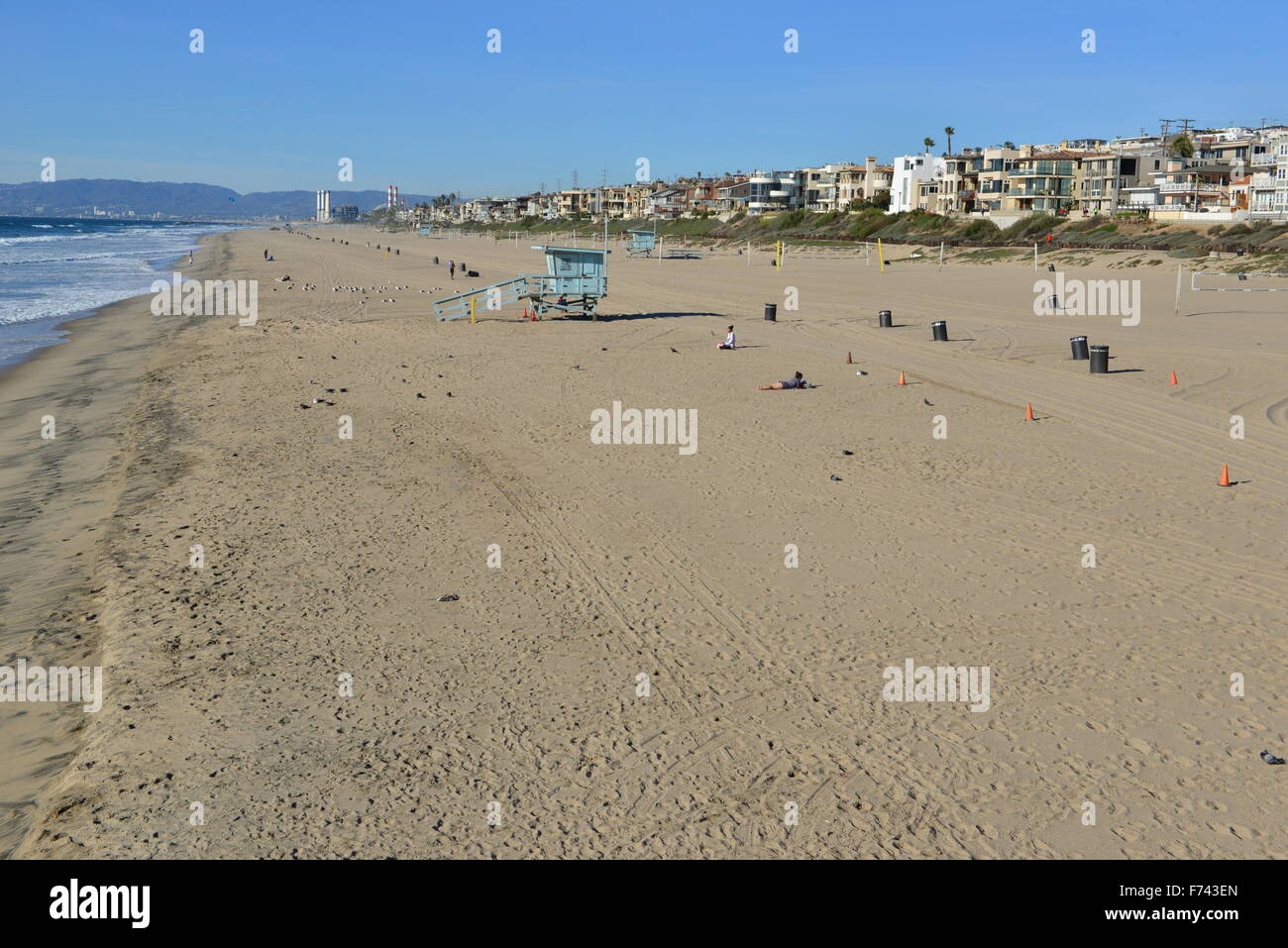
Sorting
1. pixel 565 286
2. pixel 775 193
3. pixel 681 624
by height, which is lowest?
pixel 681 624

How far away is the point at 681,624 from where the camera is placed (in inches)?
333

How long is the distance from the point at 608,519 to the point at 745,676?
4.00m

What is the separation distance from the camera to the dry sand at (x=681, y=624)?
5.78 metres

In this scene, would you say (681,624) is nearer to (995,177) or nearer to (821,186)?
(995,177)

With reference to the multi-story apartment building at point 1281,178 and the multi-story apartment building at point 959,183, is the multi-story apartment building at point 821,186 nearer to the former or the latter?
the multi-story apartment building at point 959,183

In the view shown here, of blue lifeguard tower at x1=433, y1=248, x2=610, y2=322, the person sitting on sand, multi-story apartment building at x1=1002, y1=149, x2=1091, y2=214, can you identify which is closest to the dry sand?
the person sitting on sand

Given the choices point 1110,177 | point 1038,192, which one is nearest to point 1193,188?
point 1110,177

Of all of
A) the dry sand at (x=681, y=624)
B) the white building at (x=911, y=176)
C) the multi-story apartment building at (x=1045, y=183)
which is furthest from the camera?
the white building at (x=911, y=176)

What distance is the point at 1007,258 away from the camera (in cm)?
6072

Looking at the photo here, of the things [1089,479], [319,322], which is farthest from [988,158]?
[1089,479]

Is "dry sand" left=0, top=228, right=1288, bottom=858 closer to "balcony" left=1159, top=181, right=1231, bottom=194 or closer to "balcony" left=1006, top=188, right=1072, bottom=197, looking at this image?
"balcony" left=1159, top=181, right=1231, bottom=194

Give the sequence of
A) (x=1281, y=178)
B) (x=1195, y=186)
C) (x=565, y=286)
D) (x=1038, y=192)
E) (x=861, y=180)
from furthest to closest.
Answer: (x=861, y=180) < (x=1038, y=192) < (x=1195, y=186) < (x=1281, y=178) < (x=565, y=286)

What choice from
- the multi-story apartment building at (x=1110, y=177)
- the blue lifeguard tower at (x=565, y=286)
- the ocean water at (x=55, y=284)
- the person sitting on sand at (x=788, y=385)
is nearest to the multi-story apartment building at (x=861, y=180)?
the multi-story apartment building at (x=1110, y=177)

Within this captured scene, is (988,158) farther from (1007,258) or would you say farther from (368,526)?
(368,526)
